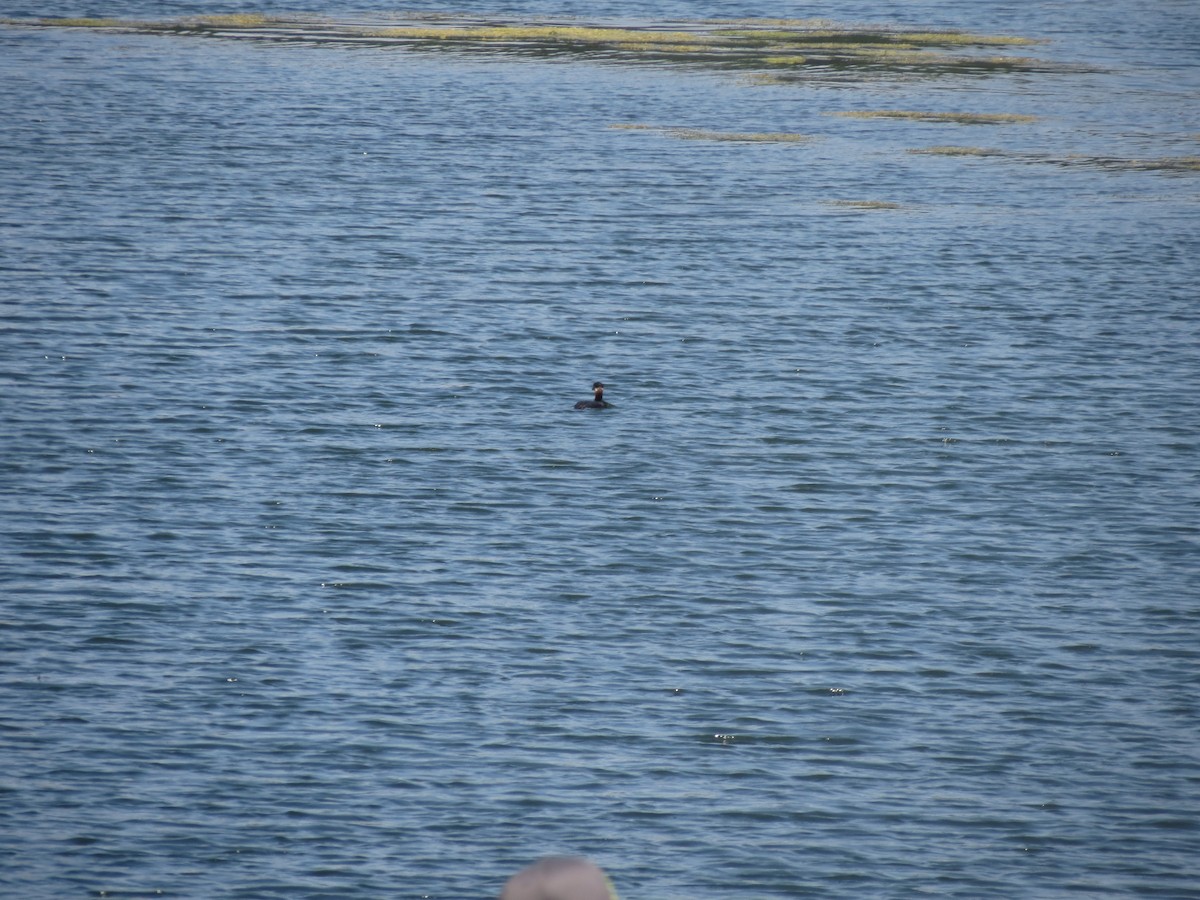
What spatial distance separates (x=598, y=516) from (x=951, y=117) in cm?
5086

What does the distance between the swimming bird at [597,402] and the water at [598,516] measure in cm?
32

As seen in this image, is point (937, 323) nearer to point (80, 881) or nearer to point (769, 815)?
point (769, 815)

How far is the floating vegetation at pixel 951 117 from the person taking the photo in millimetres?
81812

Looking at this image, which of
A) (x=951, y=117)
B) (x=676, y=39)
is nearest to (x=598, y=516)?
(x=951, y=117)

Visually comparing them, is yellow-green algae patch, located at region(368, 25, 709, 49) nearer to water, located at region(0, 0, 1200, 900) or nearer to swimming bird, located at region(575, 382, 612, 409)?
water, located at region(0, 0, 1200, 900)

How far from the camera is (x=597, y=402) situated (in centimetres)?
4472

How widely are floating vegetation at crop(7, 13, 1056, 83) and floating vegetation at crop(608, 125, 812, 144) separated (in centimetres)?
1516

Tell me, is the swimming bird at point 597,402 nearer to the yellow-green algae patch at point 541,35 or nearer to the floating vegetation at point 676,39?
the floating vegetation at point 676,39

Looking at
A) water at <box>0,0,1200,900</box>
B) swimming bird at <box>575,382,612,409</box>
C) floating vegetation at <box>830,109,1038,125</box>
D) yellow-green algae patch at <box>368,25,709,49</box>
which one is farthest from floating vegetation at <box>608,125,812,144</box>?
swimming bird at <box>575,382,612,409</box>

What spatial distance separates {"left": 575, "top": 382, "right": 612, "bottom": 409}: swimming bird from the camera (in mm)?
44475

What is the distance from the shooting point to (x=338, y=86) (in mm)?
91312

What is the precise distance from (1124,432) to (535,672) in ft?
65.7

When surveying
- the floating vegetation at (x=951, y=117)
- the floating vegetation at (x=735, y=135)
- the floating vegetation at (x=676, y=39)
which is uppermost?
the floating vegetation at (x=676, y=39)

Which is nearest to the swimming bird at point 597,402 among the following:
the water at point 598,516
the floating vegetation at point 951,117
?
the water at point 598,516
